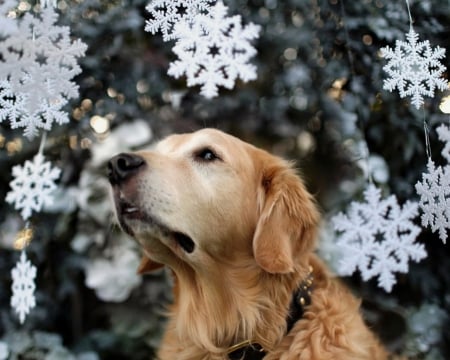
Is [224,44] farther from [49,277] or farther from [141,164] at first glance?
[49,277]

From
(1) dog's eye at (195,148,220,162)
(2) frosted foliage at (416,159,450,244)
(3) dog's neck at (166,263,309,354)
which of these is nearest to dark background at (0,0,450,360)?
(1) dog's eye at (195,148,220,162)

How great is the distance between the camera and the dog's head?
177cm

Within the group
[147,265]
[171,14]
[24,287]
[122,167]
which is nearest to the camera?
[171,14]

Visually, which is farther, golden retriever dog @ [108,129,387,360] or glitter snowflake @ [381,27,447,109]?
golden retriever dog @ [108,129,387,360]

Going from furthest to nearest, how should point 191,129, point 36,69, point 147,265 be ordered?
point 191,129 < point 147,265 < point 36,69

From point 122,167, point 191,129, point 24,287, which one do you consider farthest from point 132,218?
point 191,129

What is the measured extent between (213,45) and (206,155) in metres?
0.57

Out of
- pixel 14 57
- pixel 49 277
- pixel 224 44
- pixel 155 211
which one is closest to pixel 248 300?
pixel 155 211

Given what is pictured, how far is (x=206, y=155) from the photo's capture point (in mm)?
1988

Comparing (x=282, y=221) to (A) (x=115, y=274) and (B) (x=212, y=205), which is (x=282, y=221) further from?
(A) (x=115, y=274)

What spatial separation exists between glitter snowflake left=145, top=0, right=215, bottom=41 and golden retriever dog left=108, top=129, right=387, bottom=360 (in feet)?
1.50

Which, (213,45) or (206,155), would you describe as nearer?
(213,45)

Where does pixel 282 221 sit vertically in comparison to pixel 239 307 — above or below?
above

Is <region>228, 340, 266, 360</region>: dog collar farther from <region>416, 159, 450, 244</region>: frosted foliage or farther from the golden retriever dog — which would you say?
<region>416, 159, 450, 244</region>: frosted foliage
